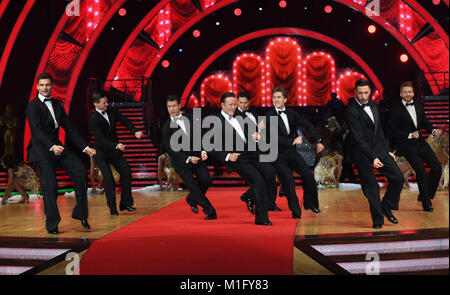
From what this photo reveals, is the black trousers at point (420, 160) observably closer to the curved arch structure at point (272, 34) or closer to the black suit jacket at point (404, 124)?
the black suit jacket at point (404, 124)

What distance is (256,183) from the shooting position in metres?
5.48

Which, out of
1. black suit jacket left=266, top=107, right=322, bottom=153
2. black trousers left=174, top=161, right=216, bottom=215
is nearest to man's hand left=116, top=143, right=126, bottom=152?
black trousers left=174, top=161, right=216, bottom=215

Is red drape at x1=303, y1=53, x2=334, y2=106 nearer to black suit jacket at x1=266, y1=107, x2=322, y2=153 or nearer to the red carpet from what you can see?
black suit jacket at x1=266, y1=107, x2=322, y2=153

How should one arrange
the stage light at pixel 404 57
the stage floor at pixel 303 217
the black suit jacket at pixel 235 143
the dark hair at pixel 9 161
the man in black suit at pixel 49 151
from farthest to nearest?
the stage light at pixel 404 57
the dark hair at pixel 9 161
the black suit jacket at pixel 235 143
the man in black suit at pixel 49 151
the stage floor at pixel 303 217

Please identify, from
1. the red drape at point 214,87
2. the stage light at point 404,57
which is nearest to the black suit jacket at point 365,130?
the stage light at point 404,57

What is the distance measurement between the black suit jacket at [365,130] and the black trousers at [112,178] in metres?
3.10

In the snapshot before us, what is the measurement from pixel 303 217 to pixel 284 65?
16.6 metres

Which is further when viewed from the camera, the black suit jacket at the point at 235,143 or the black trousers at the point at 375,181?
the black suit jacket at the point at 235,143

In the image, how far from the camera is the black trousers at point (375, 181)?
16.7 feet

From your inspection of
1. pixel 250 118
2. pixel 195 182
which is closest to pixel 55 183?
pixel 195 182

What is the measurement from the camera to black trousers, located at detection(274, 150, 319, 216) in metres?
6.00
